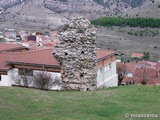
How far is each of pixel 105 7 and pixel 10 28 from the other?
1600 inches

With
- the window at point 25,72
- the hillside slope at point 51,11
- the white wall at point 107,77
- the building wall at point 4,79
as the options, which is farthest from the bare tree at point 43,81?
the hillside slope at point 51,11

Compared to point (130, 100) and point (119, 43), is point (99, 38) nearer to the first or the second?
point (119, 43)

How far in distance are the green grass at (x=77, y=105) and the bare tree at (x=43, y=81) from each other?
838 centimetres

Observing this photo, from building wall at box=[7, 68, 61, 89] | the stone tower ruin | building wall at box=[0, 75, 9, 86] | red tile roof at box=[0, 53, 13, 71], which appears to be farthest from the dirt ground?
the stone tower ruin

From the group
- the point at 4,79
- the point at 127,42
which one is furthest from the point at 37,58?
the point at 127,42

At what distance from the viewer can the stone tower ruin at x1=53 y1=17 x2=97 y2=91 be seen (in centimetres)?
1362

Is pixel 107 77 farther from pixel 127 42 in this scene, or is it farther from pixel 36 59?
pixel 127 42

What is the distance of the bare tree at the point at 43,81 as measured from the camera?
65.4 ft

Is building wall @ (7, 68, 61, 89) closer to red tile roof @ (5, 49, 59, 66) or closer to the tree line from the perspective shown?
red tile roof @ (5, 49, 59, 66)

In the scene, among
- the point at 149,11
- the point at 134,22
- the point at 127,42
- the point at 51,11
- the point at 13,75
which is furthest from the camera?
the point at 51,11

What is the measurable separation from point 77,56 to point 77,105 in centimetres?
405

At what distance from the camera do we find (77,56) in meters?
13.6

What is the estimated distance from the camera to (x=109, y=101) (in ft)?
A: 34.9

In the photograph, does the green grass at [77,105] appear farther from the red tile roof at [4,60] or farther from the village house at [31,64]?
the red tile roof at [4,60]
